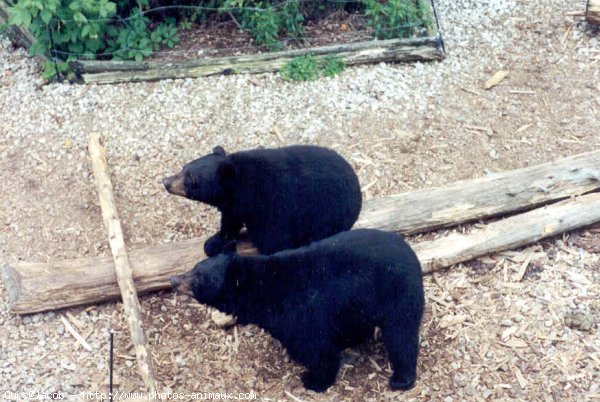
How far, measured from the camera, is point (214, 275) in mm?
4980

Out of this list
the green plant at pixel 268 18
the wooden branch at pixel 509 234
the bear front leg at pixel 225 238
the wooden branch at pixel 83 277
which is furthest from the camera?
the green plant at pixel 268 18

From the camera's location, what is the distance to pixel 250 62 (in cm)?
757

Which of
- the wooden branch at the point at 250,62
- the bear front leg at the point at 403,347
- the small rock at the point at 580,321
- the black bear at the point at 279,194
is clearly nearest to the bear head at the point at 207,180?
the black bear at the point at 279,194

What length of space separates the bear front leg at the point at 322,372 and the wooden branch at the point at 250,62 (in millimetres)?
3486

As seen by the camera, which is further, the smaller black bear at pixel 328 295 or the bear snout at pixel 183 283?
the bear snout at pixel 183 283

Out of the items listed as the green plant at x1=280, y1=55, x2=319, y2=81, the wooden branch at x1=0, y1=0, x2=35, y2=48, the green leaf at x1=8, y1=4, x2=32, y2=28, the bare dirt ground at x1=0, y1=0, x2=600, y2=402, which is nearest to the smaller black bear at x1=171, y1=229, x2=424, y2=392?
the bare dirt ground at x1=0, y1=0, x2=600, y2=402

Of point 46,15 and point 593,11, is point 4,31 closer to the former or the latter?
point 46,15

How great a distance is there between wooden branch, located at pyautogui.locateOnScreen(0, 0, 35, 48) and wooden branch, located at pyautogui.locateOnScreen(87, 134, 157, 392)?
206 centimetres

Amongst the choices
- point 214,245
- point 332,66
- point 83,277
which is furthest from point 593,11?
point 83,277

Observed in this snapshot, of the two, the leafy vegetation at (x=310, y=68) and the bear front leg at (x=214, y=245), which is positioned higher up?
the leafy vegetation at (x=310, y=68)

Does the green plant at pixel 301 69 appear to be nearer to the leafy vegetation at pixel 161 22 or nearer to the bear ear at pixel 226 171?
the leafy vegetation at pixel 161 22

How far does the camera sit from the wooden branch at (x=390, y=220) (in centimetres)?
544

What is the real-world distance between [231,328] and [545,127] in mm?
3529

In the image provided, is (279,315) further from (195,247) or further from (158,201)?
(158,201)
